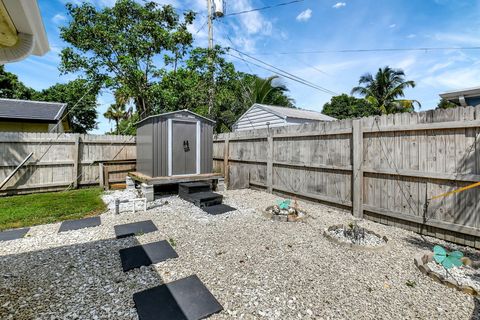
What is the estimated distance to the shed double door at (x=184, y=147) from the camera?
639 cm

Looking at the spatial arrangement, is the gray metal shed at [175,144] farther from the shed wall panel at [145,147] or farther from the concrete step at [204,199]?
the concrete step at [204,199]

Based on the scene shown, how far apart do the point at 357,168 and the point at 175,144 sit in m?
4.67

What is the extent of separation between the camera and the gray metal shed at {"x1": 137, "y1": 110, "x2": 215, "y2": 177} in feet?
20.3

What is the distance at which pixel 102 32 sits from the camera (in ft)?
29.8

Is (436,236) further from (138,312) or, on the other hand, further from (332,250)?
(138,312)

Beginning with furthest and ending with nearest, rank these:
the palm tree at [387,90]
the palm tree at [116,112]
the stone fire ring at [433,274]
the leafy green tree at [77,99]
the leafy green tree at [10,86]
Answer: the palm tree at [116,112] → the palm tree at [387,90] → the leafy green tree at [10,86] → the leafy green tree at [77,99] → the stone fire ring at [433,274]

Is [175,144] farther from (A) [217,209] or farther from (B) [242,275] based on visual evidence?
(B) [242,275]

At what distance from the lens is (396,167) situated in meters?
3.90

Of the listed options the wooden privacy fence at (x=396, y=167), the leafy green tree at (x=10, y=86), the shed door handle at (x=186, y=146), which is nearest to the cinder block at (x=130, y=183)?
the shed door handle at (x=186, y=146)

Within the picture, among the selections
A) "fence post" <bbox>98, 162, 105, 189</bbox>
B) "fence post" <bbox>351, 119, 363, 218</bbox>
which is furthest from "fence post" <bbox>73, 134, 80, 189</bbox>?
"fence post" <bbox>351, 119, 363, 218</bbox>

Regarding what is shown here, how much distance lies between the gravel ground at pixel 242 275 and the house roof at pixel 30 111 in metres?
6.54

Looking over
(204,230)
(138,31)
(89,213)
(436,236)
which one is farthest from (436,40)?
(89,213)

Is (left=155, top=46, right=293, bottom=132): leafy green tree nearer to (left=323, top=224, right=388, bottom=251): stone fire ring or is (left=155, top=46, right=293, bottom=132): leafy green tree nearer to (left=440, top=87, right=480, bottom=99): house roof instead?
(left=323, top=224, right=388, bottom=251): stone fire ring

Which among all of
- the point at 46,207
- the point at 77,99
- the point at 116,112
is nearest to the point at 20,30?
the point at 46,207
